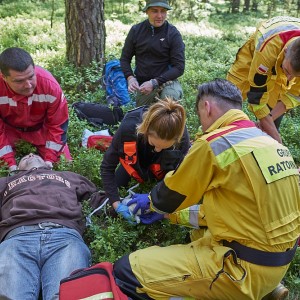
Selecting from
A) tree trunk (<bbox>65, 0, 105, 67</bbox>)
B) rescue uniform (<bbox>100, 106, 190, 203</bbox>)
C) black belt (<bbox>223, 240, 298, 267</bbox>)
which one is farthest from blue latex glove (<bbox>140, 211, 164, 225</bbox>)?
tree trunk (<bbox>65, 0, 105, 67</bbox>)

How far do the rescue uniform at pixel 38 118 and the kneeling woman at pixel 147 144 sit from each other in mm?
1037

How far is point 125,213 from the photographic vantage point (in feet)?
11.4

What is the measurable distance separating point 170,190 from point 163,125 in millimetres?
615

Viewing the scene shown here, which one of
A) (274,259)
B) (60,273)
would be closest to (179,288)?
(274,259)

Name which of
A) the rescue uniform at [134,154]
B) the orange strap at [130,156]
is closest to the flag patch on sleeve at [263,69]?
the rescue uniform at [134,154]

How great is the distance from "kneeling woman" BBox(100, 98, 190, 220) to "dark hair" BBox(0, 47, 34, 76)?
1.10 metres

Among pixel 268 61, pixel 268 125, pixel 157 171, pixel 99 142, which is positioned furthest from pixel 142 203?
pixel 268 61

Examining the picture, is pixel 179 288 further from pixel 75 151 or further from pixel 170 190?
pixel 75 151

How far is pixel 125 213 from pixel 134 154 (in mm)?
547

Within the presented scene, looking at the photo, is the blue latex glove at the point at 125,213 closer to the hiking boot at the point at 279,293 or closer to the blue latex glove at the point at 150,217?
the blue latex glove at the point at 150,217

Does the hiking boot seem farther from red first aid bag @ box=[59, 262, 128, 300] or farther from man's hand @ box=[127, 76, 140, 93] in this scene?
man's hand @ box=[127, 76, 140, 93]

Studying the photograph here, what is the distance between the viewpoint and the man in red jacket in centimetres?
376

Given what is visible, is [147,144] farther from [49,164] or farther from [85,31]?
[85,31]

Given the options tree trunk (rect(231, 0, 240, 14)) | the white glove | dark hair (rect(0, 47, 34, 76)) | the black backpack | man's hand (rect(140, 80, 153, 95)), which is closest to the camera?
dark hair (rect(0, 47, 34, 76))
